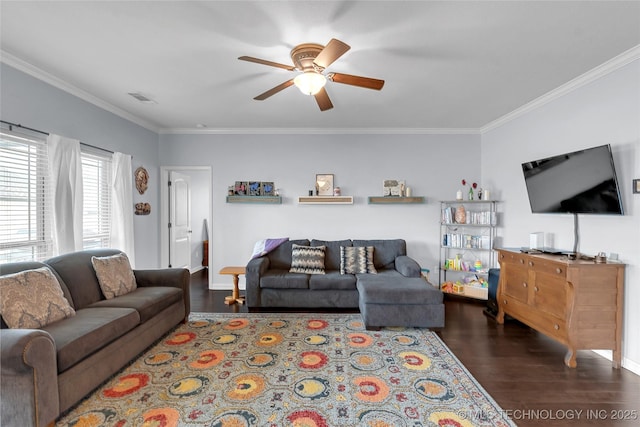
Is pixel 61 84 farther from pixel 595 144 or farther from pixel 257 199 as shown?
pixel 595 144

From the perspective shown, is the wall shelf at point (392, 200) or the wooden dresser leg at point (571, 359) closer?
the wooden dresser leg at point (571, 359)

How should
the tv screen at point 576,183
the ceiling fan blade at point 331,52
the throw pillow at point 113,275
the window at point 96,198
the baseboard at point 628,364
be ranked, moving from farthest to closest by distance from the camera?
the window at point 96,198 < the throw pillow at point 113,275 < the tv screen at point 576,183 < the baseboard at point 628,364 < the ceiling fan blade at point 331,52

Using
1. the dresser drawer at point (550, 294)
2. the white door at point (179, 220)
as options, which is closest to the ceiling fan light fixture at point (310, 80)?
the dresser drawer at point (550, 294)

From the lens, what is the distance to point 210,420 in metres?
1.80

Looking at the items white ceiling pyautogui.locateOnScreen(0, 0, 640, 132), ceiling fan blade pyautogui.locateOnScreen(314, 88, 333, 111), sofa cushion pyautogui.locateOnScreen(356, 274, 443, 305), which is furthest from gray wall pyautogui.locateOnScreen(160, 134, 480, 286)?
ceiling fan blade pyautogui.locateOnScreen(314, 88, 333, 111)

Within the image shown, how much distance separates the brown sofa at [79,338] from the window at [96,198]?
629 millimetres

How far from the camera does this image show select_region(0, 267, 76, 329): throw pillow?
6.41 ft

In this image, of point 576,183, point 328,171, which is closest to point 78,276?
point 328,171

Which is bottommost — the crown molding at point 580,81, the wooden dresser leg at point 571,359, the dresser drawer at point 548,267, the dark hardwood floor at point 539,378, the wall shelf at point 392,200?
the dark hardwood floor at point 539,378

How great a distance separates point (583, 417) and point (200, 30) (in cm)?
378

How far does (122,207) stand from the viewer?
3.83 metres

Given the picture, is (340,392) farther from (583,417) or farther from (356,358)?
(583,417)

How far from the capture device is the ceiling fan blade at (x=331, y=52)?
1.79 m

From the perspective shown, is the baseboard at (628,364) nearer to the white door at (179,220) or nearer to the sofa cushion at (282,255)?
the sofa cushion at (282,255)
